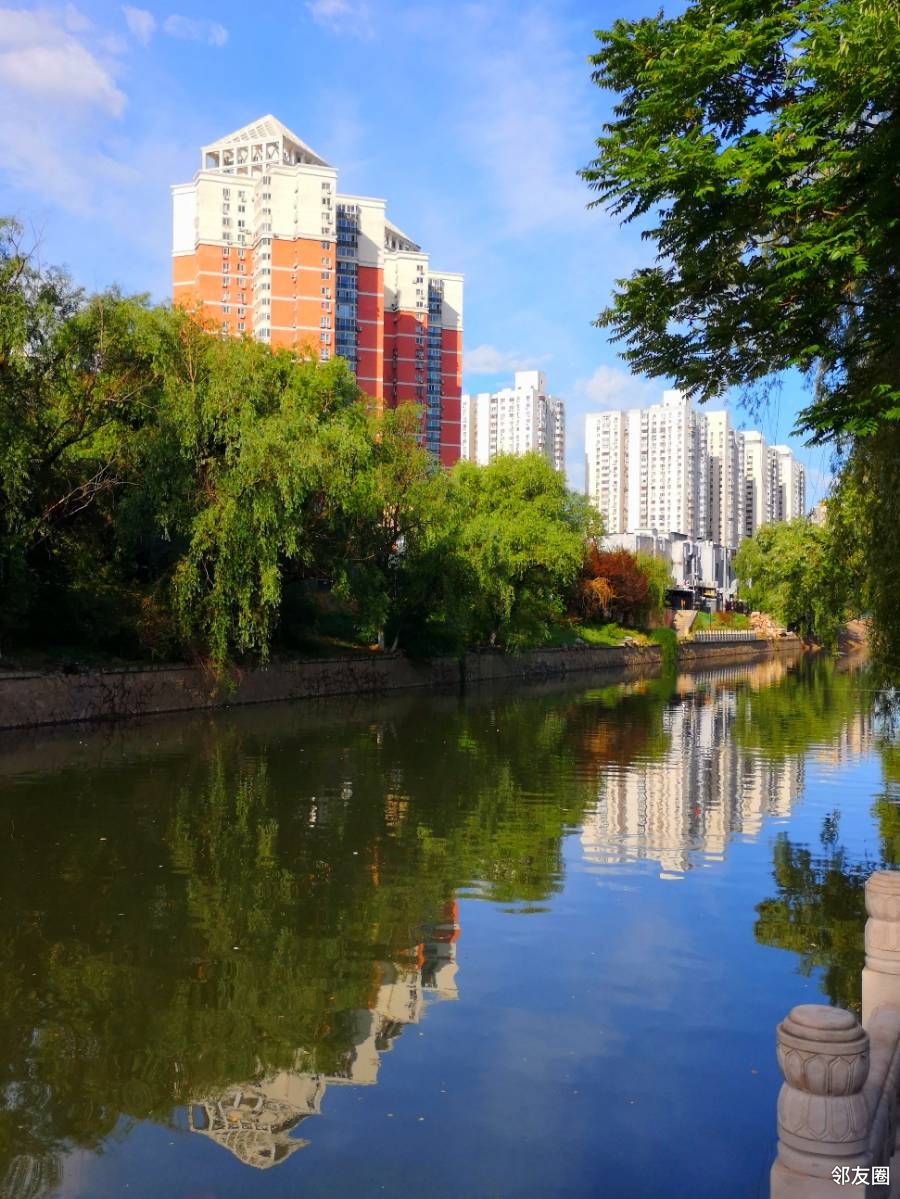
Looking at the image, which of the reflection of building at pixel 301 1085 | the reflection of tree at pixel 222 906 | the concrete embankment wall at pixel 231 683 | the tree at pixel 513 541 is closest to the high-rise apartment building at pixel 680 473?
the tree at pixel 513 541

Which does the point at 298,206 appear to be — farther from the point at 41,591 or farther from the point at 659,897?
the point at 659,897

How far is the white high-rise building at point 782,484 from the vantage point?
504 feet

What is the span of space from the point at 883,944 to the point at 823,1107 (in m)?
1.87

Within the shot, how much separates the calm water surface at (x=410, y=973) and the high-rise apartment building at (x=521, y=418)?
396 ft

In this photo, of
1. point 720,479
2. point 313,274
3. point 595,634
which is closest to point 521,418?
point 720,479

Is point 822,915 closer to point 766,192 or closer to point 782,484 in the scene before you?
point 766,192

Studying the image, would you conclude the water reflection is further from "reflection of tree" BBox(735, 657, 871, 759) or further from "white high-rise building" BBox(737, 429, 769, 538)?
"white high-rise building" BBox(737, 429, 769, 538)

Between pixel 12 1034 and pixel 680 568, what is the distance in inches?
4103

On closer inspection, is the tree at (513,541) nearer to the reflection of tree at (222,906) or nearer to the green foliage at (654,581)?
the green foliage at (654,581)

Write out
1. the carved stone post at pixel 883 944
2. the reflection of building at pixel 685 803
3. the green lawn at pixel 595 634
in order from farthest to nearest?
the green lawn at pixel 595 634
the reflection of building at pixel 685 803
the carved stone post at pixel 883 944

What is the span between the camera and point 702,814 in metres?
14.3

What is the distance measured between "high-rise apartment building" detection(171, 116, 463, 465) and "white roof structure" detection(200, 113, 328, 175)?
0.12 m

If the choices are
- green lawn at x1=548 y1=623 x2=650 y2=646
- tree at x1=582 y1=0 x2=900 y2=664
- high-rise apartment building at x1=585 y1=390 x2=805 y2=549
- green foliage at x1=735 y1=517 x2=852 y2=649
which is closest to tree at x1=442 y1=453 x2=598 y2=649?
green lawn at x1=548 y1=623 x2=650 y2=646

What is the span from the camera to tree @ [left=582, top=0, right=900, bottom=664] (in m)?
7.29
